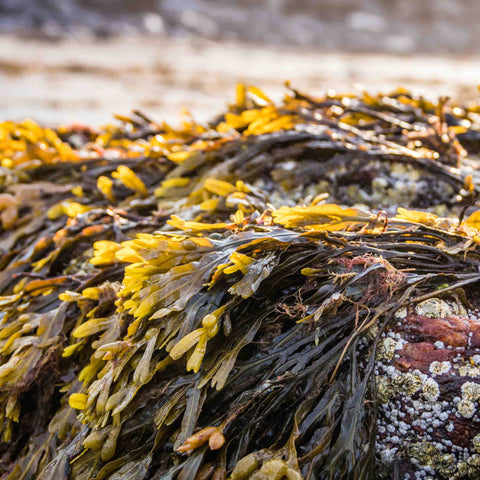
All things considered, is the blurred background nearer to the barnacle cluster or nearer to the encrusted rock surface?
the barnacle cluster

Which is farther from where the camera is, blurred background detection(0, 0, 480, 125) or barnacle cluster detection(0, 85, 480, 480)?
blurred background detection(0, 0, 480, 125)

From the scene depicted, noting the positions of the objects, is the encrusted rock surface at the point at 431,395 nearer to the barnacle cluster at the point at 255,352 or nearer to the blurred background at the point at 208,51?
the barnacle cluster at the point at 255,352

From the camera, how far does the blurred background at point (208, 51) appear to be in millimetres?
6980

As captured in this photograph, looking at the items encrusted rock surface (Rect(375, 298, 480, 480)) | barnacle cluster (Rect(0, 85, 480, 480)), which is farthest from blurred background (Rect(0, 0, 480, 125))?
encrusted rock surface (Rect(375, 298, 480, 480))

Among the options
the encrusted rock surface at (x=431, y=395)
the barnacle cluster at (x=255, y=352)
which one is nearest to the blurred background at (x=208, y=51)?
the barnacle cluster at (x=255, y=352)

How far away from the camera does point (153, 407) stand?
1.21 meters

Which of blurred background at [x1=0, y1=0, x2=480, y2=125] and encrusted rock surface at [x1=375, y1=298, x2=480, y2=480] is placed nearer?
encrusted rock surface at [x1=375, y1=298, x2=480, y2=480]

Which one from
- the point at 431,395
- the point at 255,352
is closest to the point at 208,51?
the point at 255,352

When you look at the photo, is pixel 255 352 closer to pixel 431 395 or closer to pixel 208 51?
pixel 431 395

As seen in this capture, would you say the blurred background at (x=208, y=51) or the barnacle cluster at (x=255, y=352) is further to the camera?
the blurred background at (x=208, y=51)

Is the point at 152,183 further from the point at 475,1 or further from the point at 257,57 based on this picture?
the point at 475,1

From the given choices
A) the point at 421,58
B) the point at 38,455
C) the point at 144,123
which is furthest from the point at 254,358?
the point at 421,58

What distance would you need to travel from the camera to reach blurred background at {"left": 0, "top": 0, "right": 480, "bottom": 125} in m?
6.98

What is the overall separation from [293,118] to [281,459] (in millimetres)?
1569
